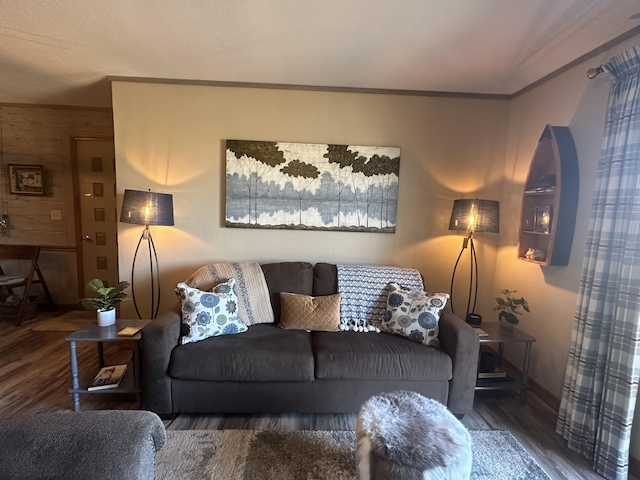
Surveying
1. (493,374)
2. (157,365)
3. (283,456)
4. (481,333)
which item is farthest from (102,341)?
(493,374)

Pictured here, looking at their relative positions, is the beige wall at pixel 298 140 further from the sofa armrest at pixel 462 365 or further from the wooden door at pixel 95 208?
the wooden door at pixel 95 208

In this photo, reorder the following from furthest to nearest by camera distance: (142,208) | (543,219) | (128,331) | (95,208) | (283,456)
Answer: (95,208) → (142,208) → (543,219) → (128,331) → (283,456)

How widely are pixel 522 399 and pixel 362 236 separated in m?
→ 1.82

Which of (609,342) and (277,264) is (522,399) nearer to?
(609,342)

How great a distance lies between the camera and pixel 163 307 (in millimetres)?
2992

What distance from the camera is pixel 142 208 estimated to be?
2.48 m

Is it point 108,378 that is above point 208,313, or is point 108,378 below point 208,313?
below

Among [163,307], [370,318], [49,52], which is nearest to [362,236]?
[370,318]

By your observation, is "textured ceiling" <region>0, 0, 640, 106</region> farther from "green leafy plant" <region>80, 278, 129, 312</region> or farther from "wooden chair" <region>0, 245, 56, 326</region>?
"wooden chair" <region>0, 245, 56, 326</region>

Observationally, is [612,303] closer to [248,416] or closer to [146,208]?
[248,416]

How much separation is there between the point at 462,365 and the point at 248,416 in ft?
4.95

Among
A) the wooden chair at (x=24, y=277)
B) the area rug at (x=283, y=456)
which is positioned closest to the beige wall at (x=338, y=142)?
the area rug at (x=283, y=456)

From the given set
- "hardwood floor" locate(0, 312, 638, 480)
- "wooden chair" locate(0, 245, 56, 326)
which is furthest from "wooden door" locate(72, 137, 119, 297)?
"hardwood floor" locate(0, 312, 638, 480)

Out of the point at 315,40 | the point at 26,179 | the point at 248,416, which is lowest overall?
the point at 248,416
